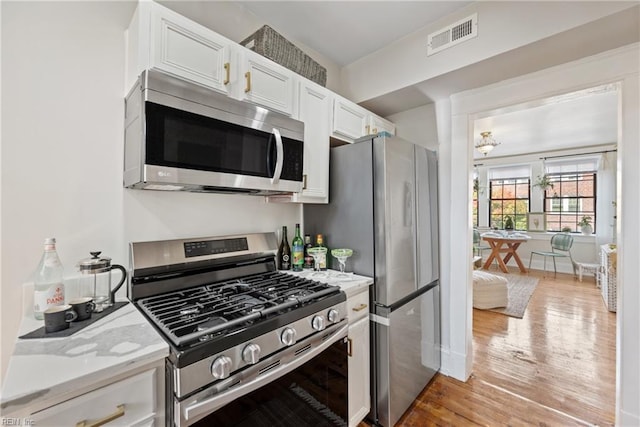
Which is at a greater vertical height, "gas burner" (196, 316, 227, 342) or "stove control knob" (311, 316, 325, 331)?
"gas burner" (196, 316, 227, 342)

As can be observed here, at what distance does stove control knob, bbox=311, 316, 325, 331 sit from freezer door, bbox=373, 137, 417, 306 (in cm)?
56

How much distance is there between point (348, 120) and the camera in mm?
2156

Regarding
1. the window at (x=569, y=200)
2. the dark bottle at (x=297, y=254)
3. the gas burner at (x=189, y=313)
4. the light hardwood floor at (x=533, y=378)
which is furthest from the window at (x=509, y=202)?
the gas burner at (x=189, y=313)

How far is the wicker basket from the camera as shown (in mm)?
1624

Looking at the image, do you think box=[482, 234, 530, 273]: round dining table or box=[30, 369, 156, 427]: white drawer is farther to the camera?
box=[482, 234, 530, 273]: round dining table

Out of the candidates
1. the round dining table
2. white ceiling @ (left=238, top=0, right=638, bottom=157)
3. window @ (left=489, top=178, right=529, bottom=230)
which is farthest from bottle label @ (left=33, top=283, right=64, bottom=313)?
window @ (left=489, top=178, right=529, bottom=230)

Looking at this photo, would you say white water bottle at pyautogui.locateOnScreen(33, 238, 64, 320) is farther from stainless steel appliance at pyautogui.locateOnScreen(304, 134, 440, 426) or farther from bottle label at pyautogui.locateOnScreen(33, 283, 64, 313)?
stainless steel appliance at pyautogui.locateOnScreen(304, 134, 440, 426)

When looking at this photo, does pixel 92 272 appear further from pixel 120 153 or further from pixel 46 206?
pixel 120 153

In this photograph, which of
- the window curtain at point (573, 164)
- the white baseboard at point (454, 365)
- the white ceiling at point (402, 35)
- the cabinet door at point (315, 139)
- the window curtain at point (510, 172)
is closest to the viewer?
the white ceiling at point (402, 35)

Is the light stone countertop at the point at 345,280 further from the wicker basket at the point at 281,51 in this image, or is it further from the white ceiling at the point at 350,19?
the white ceiling at the point at 350,19

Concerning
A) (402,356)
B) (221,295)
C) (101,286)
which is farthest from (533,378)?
(101,286)

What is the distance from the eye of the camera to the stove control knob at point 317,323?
4.31 feet

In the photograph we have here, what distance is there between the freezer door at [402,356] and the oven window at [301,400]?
345mm

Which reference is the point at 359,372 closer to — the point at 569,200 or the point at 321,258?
the point at 321,258
